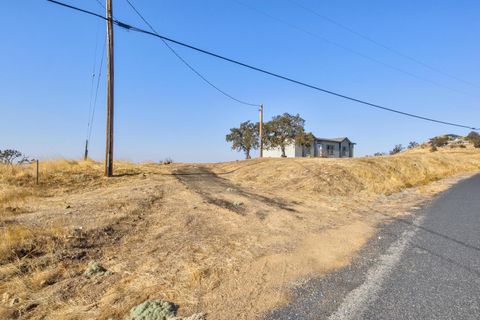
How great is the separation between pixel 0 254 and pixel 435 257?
722cm

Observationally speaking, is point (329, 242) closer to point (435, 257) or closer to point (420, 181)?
point (435, 257)

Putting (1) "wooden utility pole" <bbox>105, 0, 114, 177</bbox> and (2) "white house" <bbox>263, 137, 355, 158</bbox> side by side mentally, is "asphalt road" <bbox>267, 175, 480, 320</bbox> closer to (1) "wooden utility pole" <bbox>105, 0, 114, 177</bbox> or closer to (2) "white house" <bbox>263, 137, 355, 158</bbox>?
(1) "wooden utility pole" <bbox>105, 0, 114, 177</bbox>

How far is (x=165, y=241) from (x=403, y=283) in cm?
414

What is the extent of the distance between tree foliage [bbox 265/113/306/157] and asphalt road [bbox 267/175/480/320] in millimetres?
46940

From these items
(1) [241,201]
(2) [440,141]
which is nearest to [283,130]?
(2) [440,141]

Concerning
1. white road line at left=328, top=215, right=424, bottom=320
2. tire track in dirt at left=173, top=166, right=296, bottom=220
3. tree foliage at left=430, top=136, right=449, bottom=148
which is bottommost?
white road line at left=328, top=215, right=424, bottom=320

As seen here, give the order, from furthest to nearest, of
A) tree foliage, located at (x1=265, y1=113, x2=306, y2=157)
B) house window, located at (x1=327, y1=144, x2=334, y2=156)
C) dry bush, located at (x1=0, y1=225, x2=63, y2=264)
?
house window, located at (x1=327, y1=144, x2=334, y2=156)
tree foliage, located at (x1=265, y1=113, x2=306, y2=157)
dry bush, located at (x1=0, y1=225, x2=63, y2=264)

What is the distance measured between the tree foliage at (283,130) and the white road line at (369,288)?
47.7 meters

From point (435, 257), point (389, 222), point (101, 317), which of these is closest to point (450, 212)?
point (389, 222)

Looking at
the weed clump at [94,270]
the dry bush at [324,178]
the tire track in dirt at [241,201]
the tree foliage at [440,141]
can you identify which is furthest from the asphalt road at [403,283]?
the tree foliage at [440,141]

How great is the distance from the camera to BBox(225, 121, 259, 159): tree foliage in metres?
56.6

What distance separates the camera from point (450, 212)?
10.6 m

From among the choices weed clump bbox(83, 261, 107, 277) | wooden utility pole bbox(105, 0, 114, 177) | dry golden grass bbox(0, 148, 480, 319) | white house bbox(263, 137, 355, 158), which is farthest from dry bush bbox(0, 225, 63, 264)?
white house bbox(263, 137, 355, 158)

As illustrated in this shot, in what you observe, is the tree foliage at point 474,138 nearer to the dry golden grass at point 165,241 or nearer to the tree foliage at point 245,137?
the tree foliage at point 245,137
